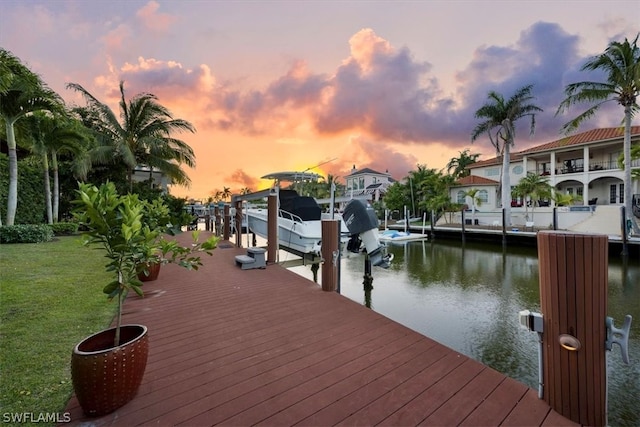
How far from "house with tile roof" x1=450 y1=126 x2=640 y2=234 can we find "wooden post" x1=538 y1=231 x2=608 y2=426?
2367 centimetres

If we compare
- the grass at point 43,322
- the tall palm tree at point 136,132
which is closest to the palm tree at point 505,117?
the tall palm tree at point 136,132

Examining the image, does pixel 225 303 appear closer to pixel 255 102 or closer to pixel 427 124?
pixel 255 102

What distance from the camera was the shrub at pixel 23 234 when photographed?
355 inches

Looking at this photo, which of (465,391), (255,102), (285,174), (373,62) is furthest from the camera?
Answer: (255,102)

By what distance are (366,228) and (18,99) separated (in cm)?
1093

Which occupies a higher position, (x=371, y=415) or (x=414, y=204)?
(x=414, y=204)

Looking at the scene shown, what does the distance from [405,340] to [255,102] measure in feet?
36.3

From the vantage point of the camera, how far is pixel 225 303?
4.25 m

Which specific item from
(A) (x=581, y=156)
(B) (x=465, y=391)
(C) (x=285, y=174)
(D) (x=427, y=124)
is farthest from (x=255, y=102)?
(A) (x=581, y=156)

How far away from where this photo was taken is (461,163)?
36.2 meters

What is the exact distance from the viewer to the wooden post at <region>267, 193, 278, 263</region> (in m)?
6.96

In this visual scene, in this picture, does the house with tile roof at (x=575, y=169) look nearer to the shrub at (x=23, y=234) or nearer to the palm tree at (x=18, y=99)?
the palm tree at (x=18, y=99)

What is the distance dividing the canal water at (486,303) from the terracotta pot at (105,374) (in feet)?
14.8

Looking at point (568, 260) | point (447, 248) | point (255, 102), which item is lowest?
point (447, 248)
